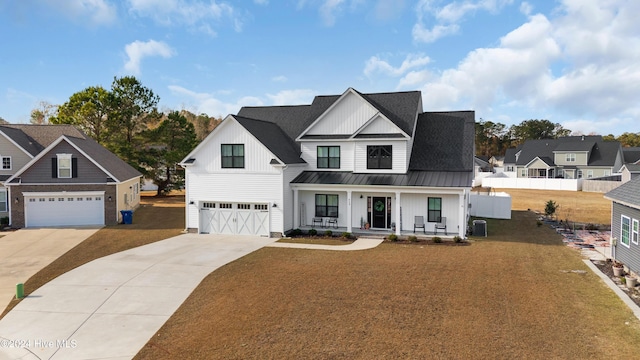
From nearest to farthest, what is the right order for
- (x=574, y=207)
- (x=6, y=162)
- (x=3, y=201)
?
(x=3, y=201)
(x=6, y=162)
(x=574, y=207)

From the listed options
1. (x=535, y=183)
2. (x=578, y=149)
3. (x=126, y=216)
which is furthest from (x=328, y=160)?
(x=578, y=149)

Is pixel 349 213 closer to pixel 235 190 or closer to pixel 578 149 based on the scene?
pixel 235 190

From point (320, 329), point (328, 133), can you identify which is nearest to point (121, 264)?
point (320, 329)

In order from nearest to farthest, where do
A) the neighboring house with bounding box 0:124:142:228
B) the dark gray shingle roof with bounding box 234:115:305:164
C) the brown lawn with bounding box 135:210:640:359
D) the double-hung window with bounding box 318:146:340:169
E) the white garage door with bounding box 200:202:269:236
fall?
the brown lawn with bounding box 135:210:640:359 < the white garage door with bounding box 200:202:269:236 < the dark gray shingle roof with bounding box 234:115:305:164 < the double-hung window with bounding box 318:146:340:169 < the neighboring house with bounding box 0:124:142:228

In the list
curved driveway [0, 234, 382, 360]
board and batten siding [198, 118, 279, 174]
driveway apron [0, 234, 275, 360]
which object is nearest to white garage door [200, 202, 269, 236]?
board and batten siding [198, 118, 279, 174]

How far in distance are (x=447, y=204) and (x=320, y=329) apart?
A: 47.2 feet

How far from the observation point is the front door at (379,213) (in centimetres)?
2423

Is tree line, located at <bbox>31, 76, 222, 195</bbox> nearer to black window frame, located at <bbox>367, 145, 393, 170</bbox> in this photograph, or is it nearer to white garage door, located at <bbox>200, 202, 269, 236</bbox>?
white garage door, located at <bbox>200, 202, 269, 236</bbox>

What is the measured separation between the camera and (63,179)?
2727 cm

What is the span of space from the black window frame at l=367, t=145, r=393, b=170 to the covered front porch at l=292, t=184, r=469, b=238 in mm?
1803

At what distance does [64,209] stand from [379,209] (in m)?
20.3

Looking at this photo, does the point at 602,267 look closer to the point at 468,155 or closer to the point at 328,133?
the point at 468,155

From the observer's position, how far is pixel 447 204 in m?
22.8

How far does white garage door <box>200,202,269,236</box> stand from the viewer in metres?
23.8
